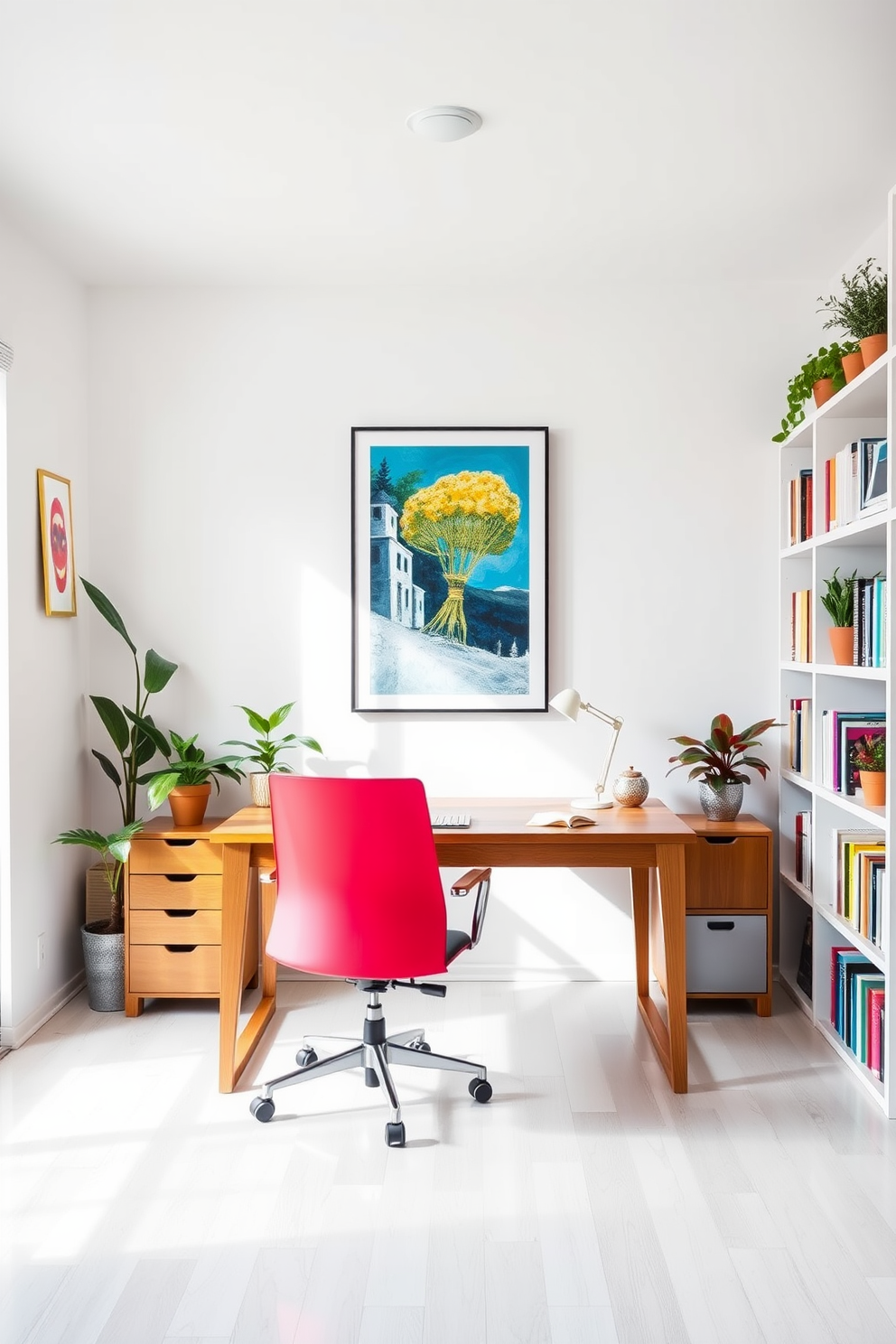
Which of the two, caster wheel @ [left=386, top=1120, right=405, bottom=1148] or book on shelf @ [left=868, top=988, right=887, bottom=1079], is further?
book on shelf @ [left=868, top=988, right=887, bottom=1079]

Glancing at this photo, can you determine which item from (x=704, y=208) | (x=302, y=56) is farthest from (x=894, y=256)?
(x=302, y=56)

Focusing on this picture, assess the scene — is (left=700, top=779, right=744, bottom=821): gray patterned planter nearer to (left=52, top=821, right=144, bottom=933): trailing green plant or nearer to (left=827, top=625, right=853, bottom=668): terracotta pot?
(left=827, top=625, right=853, bottom=668): terracotta pot

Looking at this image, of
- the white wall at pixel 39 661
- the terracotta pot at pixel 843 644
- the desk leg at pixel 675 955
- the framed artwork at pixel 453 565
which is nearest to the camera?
the desk leg at pixel 675 955

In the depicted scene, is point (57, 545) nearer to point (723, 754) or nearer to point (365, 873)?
point (365, 873)

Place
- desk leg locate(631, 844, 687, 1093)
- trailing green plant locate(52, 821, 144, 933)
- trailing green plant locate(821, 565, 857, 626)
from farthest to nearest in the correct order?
1. trailing green plant locate(52, 821, 144, 933)
2. trailing green plant locate(821, 565, 857, 626)
3. desk leg locate(631, 844, 687, 1093)

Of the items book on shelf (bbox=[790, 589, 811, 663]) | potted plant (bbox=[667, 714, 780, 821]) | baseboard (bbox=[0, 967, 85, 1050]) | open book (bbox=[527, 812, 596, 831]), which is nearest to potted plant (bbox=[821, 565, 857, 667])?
book on shelf (bbox=[790, 589, 811, 663])

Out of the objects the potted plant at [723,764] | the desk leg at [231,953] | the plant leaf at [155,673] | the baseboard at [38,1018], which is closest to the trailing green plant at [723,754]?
the potted plant at [723,764]

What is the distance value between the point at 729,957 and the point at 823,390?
6.25 feet

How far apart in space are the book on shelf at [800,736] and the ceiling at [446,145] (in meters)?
1.58

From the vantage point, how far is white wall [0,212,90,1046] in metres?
3.27

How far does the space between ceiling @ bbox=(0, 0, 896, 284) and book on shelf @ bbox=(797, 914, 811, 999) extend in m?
2.37

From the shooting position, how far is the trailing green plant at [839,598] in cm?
317

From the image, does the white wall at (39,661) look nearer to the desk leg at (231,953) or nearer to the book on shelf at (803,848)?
the desk leg at (231,953)

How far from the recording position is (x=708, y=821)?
3.67m
